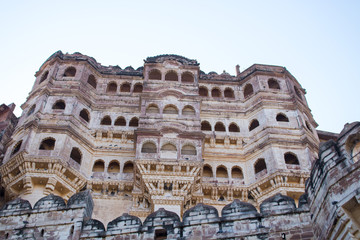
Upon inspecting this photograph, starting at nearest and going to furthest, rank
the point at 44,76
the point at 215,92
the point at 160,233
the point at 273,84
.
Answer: the point at 160,233 < the point at 44,76 < the point at 273,84 < the point at 215,92

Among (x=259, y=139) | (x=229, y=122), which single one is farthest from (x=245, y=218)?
(x=229, y=122)

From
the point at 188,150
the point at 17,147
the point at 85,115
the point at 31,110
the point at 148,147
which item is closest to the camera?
the point at 188,150

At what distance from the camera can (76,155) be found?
24.2 m

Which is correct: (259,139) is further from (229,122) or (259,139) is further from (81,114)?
(81,114)

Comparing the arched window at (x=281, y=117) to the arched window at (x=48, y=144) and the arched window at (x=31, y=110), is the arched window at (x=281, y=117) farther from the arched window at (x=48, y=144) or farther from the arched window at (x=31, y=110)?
the arched window at (x=31, y=110)

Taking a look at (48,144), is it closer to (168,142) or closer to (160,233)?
(168,142)

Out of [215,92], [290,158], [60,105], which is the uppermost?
[215,92]

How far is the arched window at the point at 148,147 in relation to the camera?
75.2 feet

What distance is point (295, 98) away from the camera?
1059 inches

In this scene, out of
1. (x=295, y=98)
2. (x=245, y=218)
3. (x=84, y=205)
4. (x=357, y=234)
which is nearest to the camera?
(x=357, y=234)

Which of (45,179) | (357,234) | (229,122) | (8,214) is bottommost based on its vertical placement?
(357,234)

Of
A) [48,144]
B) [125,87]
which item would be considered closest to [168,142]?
[48,144]

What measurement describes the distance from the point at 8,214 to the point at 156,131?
1269cm

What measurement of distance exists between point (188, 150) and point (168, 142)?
3.77 feet
